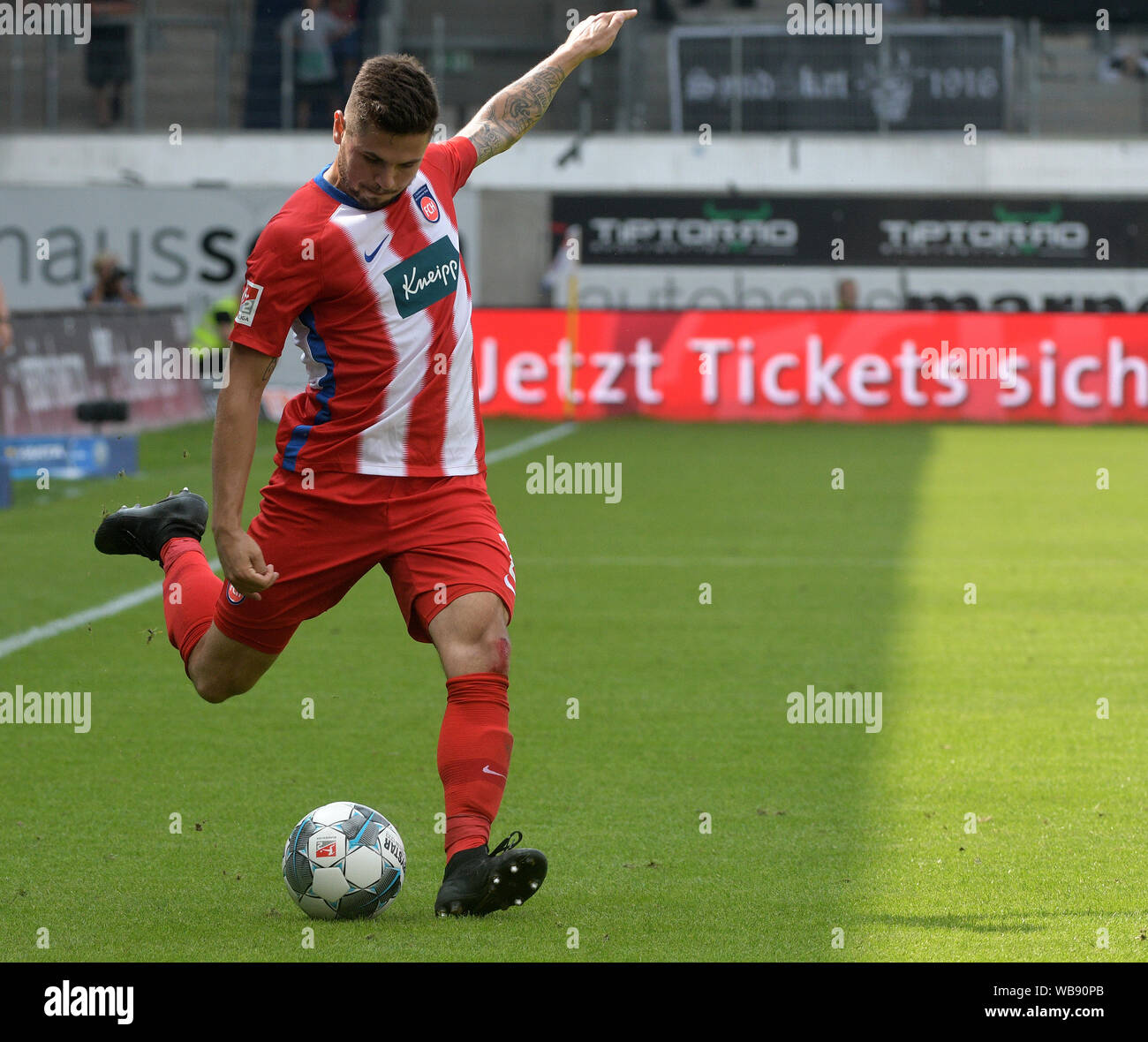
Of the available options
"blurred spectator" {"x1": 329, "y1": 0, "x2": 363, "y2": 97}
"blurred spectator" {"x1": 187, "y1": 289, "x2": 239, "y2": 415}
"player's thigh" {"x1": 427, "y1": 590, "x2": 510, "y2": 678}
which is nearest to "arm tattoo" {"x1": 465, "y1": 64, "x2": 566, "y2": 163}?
"player's thigh" {"x1": 427, "y1": 590, "x2": 510, "y2": 678}

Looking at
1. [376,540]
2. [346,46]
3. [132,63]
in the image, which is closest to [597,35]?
[376,540]

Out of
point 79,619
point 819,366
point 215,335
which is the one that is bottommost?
point 79,619

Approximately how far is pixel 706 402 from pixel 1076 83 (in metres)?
9.12

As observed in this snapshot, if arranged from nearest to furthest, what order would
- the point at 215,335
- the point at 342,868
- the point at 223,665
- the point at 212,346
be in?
the point at 342,868, the point at 223,665, the point at 212,346, the point at 215,335

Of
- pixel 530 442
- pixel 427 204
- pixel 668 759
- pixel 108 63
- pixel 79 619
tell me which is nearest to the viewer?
pixel 427 204

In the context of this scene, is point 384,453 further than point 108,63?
No

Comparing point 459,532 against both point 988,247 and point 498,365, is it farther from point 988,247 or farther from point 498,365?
point 988,247

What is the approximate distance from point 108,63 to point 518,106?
2388cm

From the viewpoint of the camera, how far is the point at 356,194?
4602mm

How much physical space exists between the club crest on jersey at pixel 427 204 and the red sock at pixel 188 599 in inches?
48.7

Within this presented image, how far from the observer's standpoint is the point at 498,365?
73.6 feet

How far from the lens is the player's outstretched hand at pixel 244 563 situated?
4.57m

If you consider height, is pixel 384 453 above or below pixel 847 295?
below

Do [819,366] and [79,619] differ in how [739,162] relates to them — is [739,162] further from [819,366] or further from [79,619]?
[79,619]
